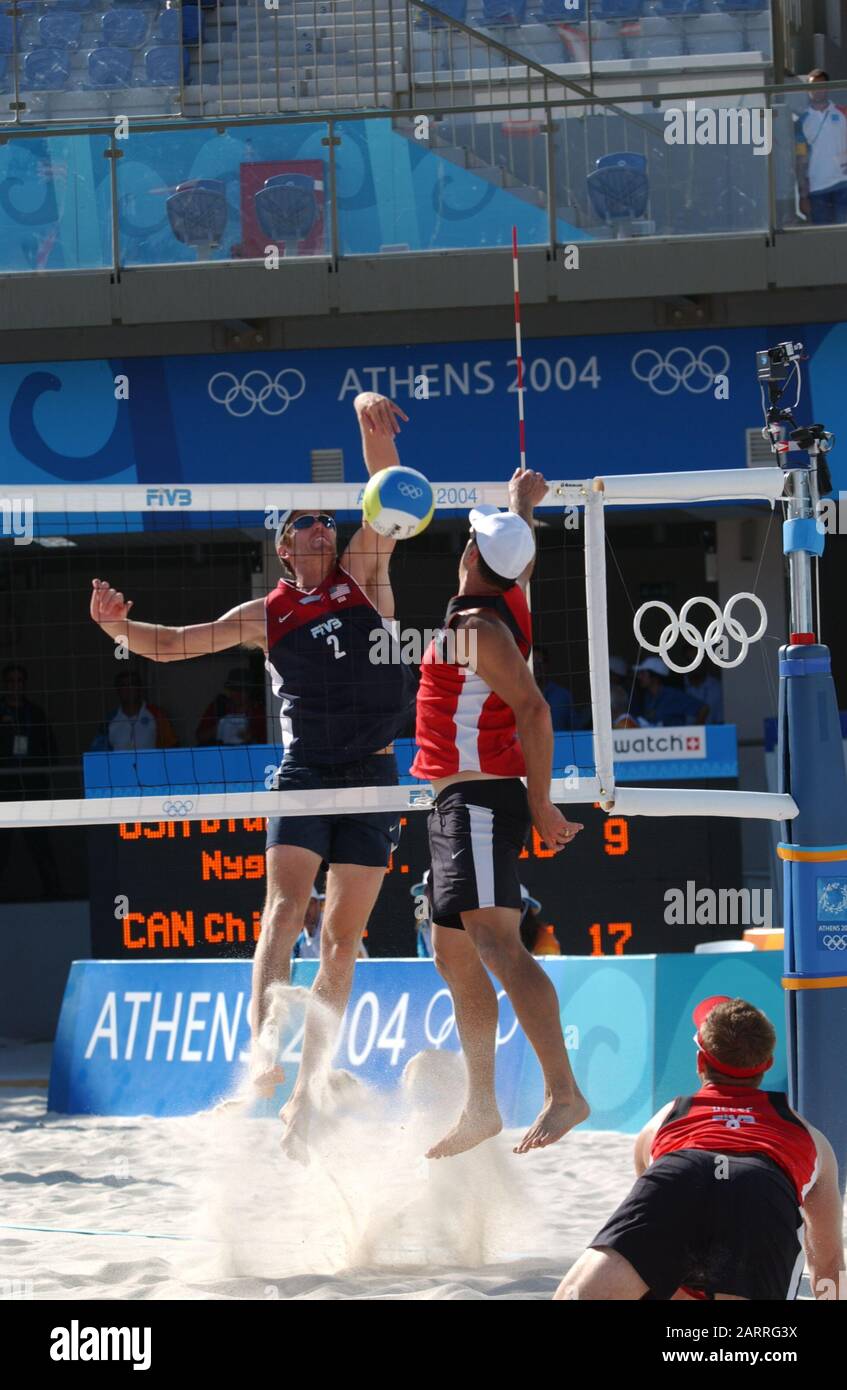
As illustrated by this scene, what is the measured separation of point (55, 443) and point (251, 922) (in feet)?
15.2

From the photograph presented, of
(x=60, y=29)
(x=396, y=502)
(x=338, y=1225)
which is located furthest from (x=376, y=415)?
(x=60, y=29)

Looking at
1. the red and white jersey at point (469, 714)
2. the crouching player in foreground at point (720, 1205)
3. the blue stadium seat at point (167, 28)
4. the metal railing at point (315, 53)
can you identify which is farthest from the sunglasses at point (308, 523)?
the blue stadium seat at point (167, 28)

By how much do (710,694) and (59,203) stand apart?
18.7ft

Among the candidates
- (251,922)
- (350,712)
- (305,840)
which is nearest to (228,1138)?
(305,840)

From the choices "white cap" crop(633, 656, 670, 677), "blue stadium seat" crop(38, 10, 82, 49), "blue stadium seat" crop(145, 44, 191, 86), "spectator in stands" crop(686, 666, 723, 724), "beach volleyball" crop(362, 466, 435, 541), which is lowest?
"beach volleyball" crop(362, 466, 435, 541)

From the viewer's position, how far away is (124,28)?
13.1 meters

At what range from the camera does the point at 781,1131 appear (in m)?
3.66

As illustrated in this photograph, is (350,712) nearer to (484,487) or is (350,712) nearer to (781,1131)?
(484,487)

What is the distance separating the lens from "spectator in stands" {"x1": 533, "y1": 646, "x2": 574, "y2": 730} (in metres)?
9.86

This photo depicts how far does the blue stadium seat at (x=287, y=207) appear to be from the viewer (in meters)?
11.2

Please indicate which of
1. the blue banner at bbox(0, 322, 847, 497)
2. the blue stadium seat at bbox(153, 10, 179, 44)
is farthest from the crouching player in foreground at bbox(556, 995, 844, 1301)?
the blue stadium seat at bbox(153, 10, 179, 44)

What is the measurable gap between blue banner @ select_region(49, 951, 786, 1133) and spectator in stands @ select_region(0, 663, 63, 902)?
1719 millimetres

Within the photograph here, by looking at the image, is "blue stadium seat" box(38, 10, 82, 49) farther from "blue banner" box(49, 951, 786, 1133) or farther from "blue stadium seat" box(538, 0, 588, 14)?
"blue banner" box(49, 951, 786, 1133)

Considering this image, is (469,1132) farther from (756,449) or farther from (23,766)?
(756,449)
